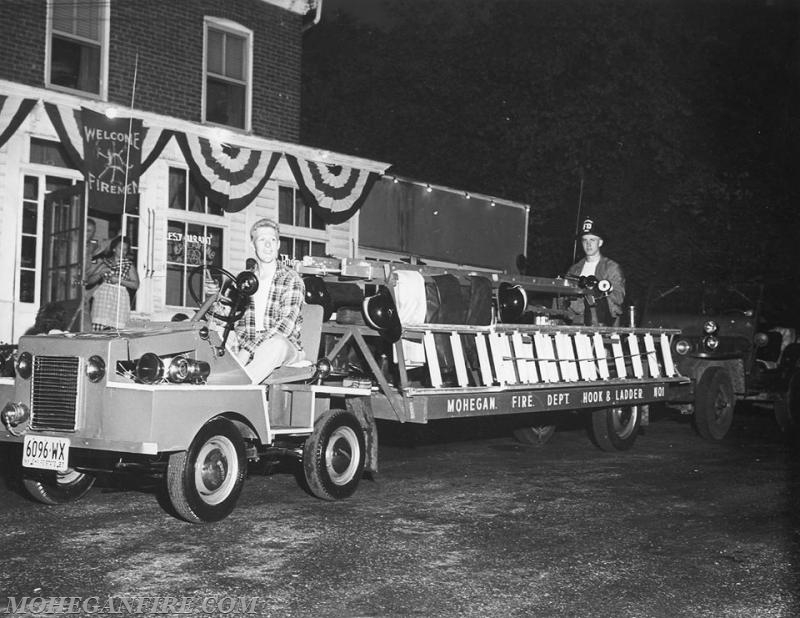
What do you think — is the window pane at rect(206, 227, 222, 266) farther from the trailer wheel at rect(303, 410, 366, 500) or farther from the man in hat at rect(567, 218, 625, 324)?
the trailer wheel at rect(303, 410, 366, 500)

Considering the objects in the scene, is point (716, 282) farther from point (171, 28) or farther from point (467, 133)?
point (467, 133)

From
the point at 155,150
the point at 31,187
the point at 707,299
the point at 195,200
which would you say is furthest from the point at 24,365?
the point at 707,299

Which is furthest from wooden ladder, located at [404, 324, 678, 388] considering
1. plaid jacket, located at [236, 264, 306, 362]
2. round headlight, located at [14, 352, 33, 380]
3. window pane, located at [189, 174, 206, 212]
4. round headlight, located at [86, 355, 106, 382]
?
window pane, located at [189, 174, 206, 212]

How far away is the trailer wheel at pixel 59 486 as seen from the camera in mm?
6934

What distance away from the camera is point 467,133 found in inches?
1020

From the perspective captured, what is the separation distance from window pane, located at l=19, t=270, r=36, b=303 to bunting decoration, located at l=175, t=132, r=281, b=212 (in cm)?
265

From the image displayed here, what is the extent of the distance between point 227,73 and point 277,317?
Answer: 10068 millimetres

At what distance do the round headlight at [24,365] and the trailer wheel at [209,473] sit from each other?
110cm

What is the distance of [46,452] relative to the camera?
611 centimetres

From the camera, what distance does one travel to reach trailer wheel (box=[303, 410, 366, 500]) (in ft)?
23.7

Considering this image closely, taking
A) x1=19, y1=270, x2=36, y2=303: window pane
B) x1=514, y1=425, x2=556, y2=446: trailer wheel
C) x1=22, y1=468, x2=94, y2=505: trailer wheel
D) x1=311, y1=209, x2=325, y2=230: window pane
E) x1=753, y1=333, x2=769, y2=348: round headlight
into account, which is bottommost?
x1=22, y1=468, x2=94, y2=505: trailer wheel

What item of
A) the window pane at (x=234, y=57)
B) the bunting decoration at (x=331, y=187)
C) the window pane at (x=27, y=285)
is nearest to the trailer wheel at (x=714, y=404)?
the bunting decoration at (x=331, y=187)

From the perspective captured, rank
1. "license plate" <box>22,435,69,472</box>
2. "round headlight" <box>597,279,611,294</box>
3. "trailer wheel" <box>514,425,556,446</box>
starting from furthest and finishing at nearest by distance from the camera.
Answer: "trailer wheel" <box>514,425,556,446</box> < "round headlight" <box>597,279,611,294</box> < "license plate" <box>22,435,69,472</box>

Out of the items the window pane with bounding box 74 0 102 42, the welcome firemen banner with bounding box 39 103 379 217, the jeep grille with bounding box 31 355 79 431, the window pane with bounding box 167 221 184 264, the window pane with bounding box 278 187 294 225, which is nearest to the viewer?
the jeep grille with bounding box 31 355 79 431
